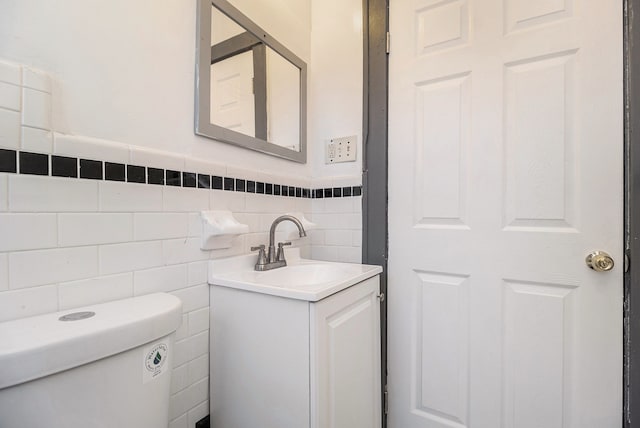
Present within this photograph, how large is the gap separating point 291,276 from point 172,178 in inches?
22.2

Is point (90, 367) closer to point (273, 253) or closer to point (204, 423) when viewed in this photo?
point (204, 423)

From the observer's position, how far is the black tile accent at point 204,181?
97cm

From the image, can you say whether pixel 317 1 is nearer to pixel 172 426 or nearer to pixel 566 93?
pixel 566 93

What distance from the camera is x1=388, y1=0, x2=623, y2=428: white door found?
93cm

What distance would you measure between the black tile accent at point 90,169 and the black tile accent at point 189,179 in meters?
0.22

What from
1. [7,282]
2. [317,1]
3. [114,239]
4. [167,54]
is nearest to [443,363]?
[114,239]

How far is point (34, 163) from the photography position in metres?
0.64

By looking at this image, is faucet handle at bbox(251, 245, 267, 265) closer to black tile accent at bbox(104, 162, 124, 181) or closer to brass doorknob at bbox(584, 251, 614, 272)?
black tile accent at bbox(104, 162, 124, 181)

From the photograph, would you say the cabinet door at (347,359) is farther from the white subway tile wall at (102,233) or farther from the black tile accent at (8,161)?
the black tile accent at (8,161)

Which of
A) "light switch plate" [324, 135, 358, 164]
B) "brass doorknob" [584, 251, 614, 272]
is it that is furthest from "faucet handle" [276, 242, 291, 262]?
"brass doorknob" [584, 251, 614, 272]

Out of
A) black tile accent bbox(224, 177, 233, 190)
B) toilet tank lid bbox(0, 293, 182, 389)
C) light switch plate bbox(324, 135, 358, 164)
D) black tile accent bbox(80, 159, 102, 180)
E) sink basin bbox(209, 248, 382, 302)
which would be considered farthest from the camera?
light switch plate bbox(324, 135, 358, 164)

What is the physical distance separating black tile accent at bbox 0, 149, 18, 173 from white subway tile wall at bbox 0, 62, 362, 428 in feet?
0.03

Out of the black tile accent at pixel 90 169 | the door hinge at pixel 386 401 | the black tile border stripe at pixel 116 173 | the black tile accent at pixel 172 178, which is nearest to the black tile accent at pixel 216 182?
the black tile border stripe at pixel 116 173

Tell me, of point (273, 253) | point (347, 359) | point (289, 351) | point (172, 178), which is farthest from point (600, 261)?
point (172, 178)
